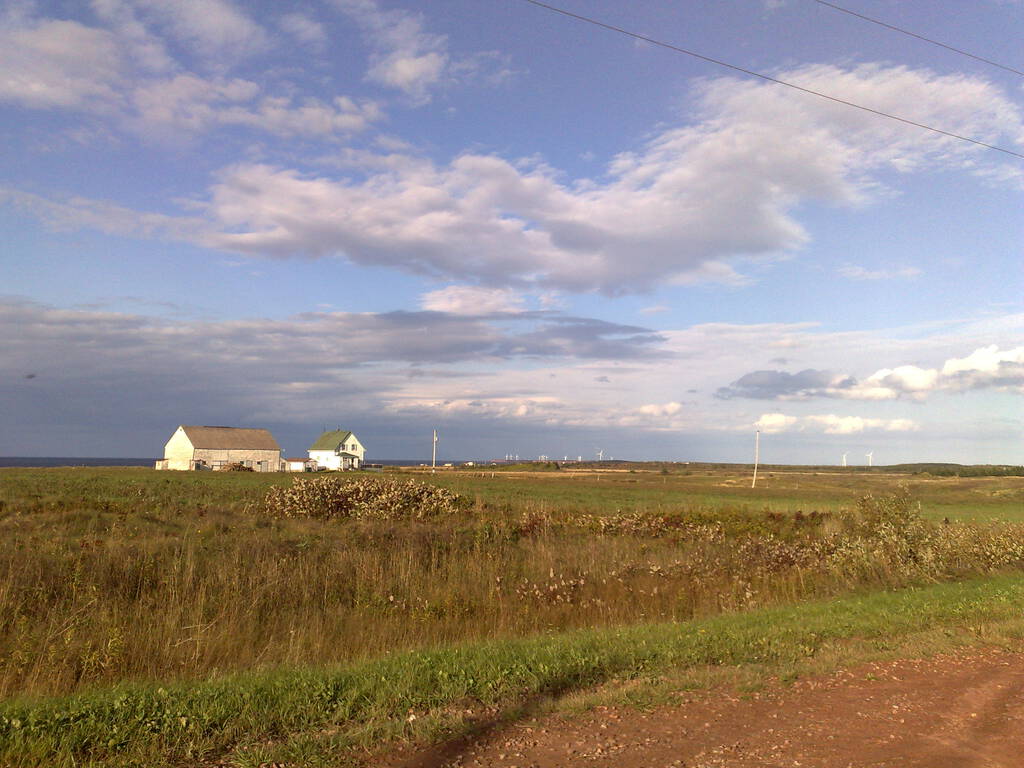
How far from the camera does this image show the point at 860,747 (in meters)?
5.64

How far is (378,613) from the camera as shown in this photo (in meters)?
12.5

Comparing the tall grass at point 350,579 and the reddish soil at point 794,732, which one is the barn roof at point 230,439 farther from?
the reddish soil at point 794,732

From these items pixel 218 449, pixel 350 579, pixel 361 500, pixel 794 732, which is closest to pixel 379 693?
pixel 794 732

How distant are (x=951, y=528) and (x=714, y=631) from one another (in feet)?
48.8

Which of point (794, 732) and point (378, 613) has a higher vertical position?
point (794, 732)

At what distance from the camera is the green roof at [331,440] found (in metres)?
→ 123

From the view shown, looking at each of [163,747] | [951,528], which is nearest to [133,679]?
[163,747]

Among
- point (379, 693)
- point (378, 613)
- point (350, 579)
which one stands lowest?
point (378, 613)

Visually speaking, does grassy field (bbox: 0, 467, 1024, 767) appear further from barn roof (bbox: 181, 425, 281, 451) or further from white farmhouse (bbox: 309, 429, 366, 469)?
white farmhouse (bbox: 309, 429, 366, 469)

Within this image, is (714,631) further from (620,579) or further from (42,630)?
(42,630)

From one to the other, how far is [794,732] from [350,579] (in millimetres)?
9679

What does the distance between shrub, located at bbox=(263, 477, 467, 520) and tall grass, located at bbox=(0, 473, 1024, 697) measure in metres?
2.57

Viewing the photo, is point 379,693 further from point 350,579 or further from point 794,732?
point 350,579

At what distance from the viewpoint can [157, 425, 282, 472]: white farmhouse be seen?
9625 cm
